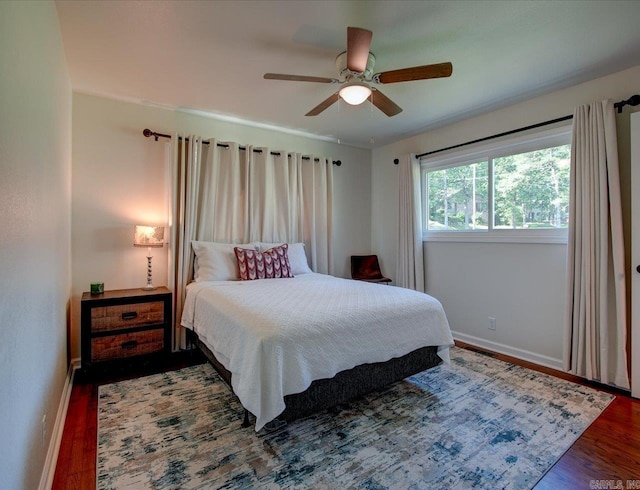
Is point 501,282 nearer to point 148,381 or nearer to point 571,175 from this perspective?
point 571,175

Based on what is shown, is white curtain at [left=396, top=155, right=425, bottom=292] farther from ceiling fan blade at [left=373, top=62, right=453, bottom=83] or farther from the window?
ceiling fan blade at [left=373, top=62, right=453, bottom=83]

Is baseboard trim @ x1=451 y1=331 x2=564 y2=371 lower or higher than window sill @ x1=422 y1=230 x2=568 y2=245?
A: lower

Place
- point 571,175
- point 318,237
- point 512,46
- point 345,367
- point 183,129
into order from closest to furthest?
point 345,367 < point 512,46 < point 571,175 < point 183,129 < point 318,237

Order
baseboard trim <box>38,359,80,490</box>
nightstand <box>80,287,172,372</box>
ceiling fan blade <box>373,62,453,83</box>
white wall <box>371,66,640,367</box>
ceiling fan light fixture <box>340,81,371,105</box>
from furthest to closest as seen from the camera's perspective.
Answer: white wall <box>371,66,640,367</box>
nightstand <box>80,287,172,372</box>
ceiling fan light fixture <box>340,81,371,105</box>
ceiling fan blade <box>373,62,453,83</box>
baseboard trim <box>38,359,80,490</box>

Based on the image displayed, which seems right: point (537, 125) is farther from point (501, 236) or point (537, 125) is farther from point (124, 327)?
point (124, 327)

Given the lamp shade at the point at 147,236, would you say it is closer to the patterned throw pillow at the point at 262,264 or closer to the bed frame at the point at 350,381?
the patterned throw pillow at the point at 262,264

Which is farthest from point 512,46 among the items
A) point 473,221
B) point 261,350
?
point 261,350

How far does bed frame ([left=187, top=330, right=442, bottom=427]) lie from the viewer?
1.89m

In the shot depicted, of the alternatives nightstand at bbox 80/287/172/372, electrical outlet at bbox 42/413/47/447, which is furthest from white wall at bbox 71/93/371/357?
electrical outlet at bbox 42/413/47/447

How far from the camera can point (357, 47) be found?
1909mm

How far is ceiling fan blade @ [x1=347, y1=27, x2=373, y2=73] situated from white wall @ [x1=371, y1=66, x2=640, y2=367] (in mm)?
2125

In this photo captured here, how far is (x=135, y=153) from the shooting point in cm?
329

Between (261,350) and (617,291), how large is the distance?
9.11 feet

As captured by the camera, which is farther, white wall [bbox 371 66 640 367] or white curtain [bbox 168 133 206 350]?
white curtain [bbox 168 133 206 350]
